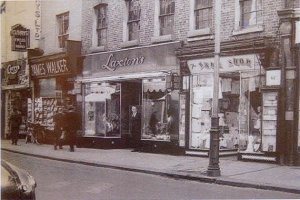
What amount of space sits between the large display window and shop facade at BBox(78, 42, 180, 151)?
0.64m

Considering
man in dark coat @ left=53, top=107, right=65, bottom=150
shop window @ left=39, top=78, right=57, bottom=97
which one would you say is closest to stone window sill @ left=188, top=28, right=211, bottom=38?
man in dark coat @ left=53, top=107, right=65, bottom=150

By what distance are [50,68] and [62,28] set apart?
61.6 inches

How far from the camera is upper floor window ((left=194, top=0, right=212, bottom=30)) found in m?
12.8

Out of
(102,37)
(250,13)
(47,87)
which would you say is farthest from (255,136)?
(47,87)

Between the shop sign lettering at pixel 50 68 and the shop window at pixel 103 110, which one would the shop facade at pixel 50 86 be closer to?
the shop sign lettering at pixel 50 68

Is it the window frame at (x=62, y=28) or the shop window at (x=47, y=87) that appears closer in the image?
the window frame at (x=62, y=28)

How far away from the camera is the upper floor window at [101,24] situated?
53.7 ft

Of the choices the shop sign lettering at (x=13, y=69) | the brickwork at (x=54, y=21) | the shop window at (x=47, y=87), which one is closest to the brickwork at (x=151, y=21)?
the brickwork at (x=54, y=21)

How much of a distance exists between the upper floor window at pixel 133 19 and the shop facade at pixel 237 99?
2.30 metres

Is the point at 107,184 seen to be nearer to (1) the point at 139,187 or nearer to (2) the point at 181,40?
(1) the point at 139,187

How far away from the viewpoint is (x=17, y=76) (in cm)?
2061

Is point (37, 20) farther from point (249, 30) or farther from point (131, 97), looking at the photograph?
point (249, 30)

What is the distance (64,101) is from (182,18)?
646cm

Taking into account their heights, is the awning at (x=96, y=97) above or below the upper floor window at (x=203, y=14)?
below
